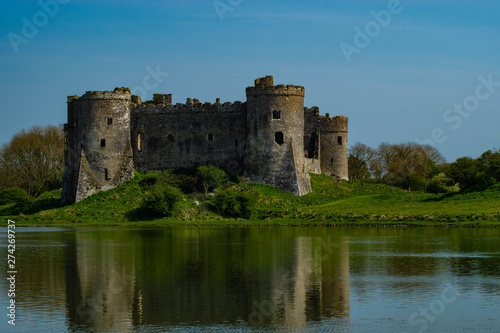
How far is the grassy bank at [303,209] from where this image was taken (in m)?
46.9

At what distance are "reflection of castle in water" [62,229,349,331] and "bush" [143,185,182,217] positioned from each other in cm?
1466

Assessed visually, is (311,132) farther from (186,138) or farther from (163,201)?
(163,201)

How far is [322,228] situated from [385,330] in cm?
2834

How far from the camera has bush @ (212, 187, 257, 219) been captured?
5084 cm

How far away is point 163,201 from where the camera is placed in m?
51.0

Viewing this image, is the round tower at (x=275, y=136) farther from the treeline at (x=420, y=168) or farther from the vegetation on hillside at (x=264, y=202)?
the treeline at (x=420, y=168)

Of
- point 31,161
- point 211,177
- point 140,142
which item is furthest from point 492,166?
point 31,161

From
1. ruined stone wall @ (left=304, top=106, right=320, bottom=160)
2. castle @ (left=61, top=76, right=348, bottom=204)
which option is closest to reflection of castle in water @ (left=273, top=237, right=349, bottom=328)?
castle @ (left=61, top=76, right=348, bottom=204)

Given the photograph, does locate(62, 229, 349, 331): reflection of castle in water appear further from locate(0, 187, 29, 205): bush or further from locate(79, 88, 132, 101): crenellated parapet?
locate(0, 187, 29, 205): bush

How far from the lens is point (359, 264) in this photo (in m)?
28.7

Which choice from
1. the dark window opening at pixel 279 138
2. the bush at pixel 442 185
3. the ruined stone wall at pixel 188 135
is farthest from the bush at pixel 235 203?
the bush at pixel 442 185

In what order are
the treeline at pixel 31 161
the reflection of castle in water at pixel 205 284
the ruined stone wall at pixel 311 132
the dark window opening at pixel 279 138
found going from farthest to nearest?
the treeline at pixel 31 161, the ruined stone wall at pixel 311 132, the dark window opening at pixel 279 138, the reflection of castle in water at pixel 205 284

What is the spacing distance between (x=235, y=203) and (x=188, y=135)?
1081 centimetres

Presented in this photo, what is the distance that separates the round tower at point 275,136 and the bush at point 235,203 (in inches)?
210
